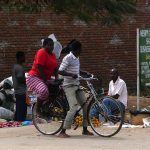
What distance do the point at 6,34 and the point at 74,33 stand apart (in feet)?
8.34

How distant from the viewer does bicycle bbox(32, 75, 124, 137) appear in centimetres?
1072

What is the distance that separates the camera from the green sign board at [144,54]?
551 inches

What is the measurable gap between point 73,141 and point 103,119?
800 mm

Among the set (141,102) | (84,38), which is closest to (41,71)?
(141,102)

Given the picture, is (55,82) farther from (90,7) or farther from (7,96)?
(7,96)

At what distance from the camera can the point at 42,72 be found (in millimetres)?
11086

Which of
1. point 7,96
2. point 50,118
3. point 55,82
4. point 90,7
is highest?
point 90,7

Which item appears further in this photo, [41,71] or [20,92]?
[20,92]

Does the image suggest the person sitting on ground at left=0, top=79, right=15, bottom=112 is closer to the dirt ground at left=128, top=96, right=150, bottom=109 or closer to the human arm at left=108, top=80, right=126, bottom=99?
the human arm at left=108, top=80, right=126, bottom=99

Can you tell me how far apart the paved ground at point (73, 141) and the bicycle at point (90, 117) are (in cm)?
18

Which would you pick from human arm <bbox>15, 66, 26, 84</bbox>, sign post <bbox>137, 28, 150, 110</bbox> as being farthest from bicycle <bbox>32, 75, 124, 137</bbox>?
sign post <bbox>137, 28, 150, 110</bbox>

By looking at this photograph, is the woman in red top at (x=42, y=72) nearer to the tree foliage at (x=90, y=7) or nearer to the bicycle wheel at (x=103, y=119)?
the bicycle wheel at (x=103, y=119)

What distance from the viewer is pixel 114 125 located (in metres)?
10.9

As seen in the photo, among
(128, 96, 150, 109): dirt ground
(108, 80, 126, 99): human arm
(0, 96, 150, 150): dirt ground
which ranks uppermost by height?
(108, 80, 126, 99): human arm
